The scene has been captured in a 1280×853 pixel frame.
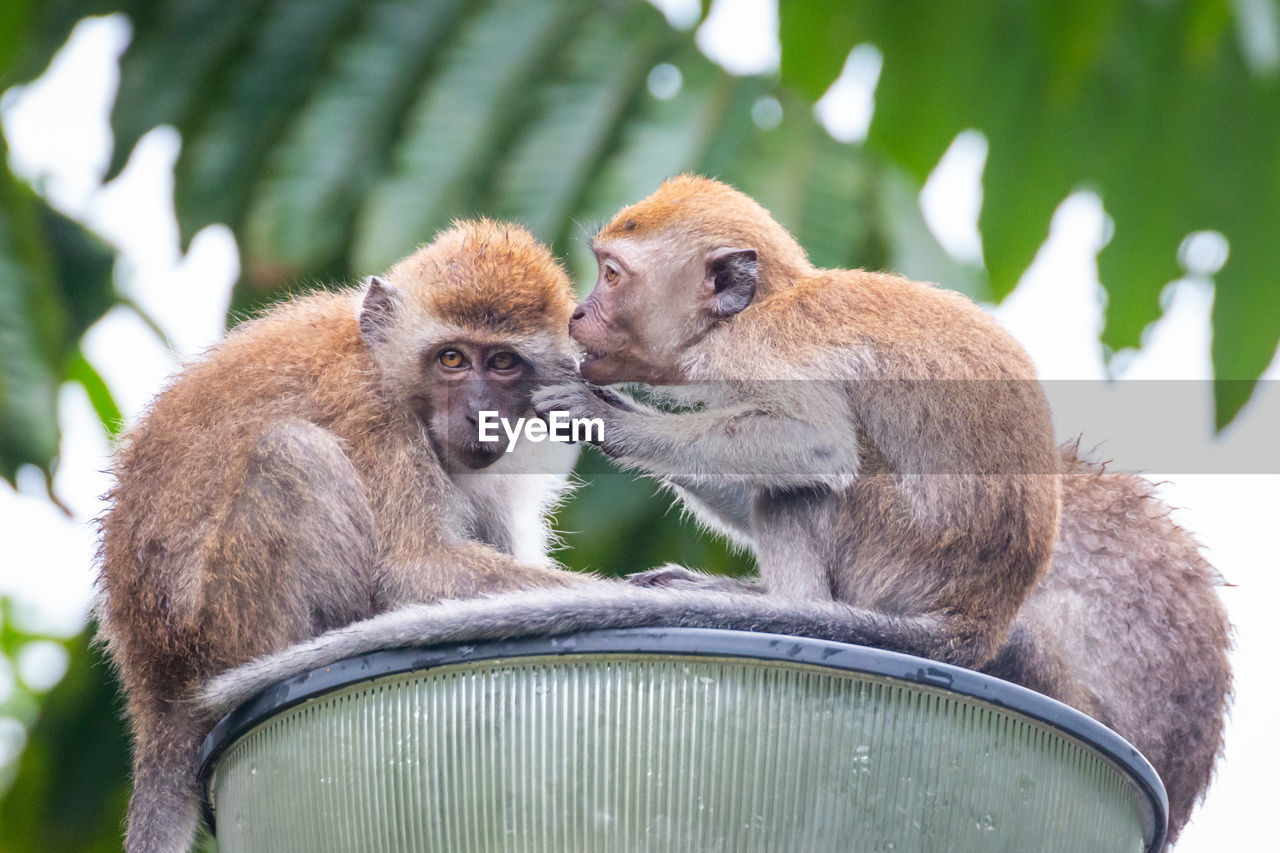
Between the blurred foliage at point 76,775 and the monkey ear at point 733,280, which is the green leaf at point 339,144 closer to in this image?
the monkey ear at point 733,280

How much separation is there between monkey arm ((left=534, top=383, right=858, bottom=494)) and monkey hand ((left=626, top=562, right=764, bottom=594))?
0.64 ft

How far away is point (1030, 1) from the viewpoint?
484cm

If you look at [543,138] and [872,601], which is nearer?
[872,601]

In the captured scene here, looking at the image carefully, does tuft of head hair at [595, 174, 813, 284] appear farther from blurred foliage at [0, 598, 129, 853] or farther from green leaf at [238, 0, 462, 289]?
blurred foliage at [0, 598, 129, 853]

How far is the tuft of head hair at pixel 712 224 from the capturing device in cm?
283

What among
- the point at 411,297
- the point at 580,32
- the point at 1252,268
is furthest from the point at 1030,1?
the point at 411,297

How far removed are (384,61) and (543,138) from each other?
0.56 m

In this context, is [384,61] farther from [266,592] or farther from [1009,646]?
[1009,646]

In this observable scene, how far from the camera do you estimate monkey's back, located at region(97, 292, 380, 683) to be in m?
2.62

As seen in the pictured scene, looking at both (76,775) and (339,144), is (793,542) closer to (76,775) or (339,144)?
(339,144)

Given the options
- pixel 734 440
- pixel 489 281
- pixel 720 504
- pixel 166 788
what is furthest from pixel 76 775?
pixel 734 440

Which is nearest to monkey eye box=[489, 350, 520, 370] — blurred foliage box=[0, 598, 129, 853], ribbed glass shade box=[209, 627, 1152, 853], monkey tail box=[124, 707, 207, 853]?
monkey tail box=[124, 707, 207, 853]

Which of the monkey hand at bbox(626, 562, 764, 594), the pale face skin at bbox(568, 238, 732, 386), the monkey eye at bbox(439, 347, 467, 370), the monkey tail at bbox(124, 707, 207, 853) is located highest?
the pale face skin at bbox(568, 238, 732, 386)

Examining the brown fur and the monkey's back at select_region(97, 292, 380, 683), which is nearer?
the brown fur
